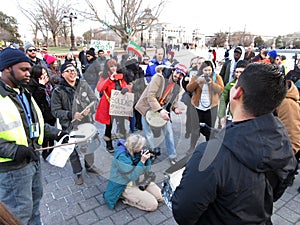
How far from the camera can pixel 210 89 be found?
344 centimetres

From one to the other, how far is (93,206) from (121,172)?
1.83 feet

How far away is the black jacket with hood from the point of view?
0.90 m

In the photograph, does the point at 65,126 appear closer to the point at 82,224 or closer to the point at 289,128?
the point at 82,224

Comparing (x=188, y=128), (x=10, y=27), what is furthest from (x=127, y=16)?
(x=10, y=27)

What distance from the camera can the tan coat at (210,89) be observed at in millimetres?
3361

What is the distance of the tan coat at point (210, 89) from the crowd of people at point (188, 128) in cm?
2

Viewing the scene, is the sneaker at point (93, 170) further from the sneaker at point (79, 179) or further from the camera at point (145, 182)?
the camera at point (145, 182)

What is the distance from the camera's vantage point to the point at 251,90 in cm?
96

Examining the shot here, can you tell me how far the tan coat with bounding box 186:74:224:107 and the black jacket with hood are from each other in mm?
2415

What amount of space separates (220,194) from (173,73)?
6.02 feet

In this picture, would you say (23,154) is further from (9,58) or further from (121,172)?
(121,172)

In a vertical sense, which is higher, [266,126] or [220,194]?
[266,126]

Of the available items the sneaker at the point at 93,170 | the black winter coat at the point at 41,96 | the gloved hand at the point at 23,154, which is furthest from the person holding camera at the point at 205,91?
the gloved hand at the point at 23,154

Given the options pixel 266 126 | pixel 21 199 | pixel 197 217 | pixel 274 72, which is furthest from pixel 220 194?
pixel 21 199
